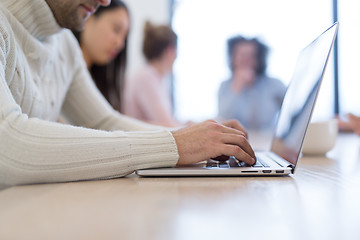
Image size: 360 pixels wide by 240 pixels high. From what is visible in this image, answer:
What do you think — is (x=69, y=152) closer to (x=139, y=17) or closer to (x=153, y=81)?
(x=153, y=81)

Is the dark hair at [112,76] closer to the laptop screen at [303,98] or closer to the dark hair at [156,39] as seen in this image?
the dark hair at [156,39]

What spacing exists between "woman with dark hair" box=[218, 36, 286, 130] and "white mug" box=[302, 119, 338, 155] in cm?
256

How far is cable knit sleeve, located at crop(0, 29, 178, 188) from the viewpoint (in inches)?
23.0

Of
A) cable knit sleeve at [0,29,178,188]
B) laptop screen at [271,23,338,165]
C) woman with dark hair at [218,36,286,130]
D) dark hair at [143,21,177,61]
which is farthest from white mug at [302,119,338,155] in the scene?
woman with dark hair at [218,36,286,130]

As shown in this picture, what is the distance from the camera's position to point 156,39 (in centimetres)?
267

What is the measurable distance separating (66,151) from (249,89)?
3.25 meters

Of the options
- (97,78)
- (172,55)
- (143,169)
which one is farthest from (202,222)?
(172,55)

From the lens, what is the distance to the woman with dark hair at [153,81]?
238 cm

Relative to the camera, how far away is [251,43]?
370cm

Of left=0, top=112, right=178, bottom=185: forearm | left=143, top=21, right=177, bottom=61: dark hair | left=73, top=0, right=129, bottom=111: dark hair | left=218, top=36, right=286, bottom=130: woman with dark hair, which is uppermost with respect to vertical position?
left=0, top=112, right=178, bottom=185: forearm

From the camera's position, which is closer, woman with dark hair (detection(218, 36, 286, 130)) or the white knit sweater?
the white knit sweater

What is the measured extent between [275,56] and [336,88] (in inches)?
26.3

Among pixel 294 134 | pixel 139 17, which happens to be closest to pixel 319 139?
pixel 294 134

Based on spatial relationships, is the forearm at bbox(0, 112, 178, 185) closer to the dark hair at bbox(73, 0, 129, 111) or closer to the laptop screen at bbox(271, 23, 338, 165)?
the laptop screen at bbox(271, 23, 338, 165)
